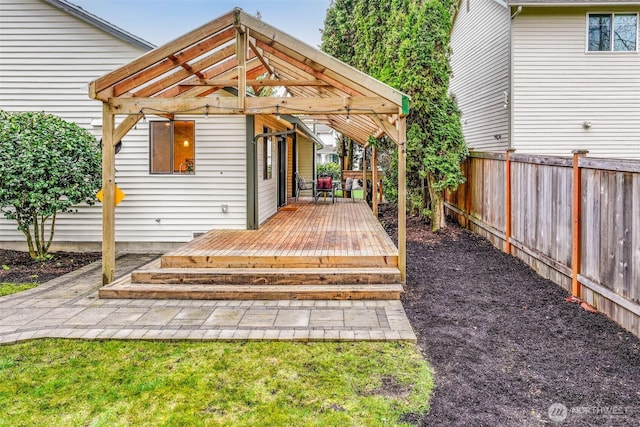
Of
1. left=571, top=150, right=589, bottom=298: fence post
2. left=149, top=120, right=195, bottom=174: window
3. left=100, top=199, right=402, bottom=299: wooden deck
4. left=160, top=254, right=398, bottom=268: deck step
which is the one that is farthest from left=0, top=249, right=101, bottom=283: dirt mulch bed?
left=571, top=150, right=589, bottom=298: fence post

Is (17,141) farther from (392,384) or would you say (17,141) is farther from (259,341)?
(392,384)

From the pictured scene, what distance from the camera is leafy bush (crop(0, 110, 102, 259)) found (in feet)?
22.5

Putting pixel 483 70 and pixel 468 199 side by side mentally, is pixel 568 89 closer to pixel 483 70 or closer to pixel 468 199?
pixel 483 70

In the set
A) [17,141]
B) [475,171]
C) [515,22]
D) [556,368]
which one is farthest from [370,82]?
[515,22]

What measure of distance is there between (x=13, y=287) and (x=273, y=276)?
3.67 metres

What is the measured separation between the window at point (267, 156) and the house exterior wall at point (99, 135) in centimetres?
128

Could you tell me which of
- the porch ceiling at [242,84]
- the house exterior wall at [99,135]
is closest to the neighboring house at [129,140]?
the house exterior wall at [99,135]

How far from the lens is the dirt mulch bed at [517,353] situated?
287cm

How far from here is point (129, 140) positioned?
8422 mm

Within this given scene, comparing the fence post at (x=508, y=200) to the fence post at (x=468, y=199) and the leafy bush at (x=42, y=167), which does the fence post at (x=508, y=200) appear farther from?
the leafy bush at (x=42, y=167)

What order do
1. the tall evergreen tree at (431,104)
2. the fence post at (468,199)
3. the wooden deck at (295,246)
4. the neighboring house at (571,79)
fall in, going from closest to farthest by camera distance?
the wooden deck at (295,246), the tall evergreen tree at (431,104), the fence post at (468,199), the neighboring house at (571,79)

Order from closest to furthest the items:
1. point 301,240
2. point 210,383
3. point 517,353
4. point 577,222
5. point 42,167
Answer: point 210,383
point 517,353
point 577,222
point 42,167
point 301,240

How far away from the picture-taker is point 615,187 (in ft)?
13.9

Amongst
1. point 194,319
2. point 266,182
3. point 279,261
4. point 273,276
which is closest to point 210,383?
point 194,319
